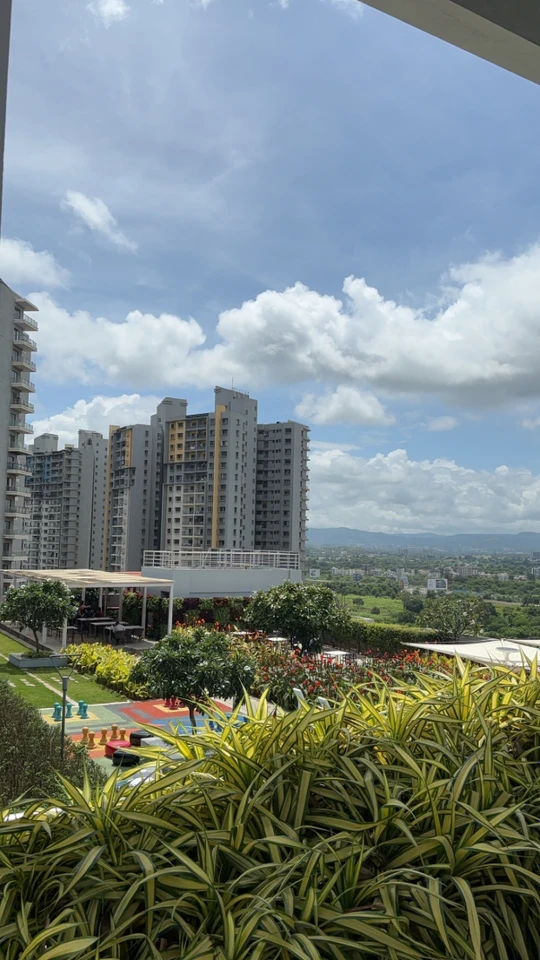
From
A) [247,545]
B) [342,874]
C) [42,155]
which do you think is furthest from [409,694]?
[247,545]

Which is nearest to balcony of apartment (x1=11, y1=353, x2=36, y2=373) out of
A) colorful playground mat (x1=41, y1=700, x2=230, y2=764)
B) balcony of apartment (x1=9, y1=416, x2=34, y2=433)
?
balcony of apartment (x1=9, y1=416, x2=34, y2=433)

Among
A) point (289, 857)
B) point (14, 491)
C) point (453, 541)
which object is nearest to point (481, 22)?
point (289, 857)

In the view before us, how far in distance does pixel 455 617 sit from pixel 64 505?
20.5m

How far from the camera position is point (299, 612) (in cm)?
942

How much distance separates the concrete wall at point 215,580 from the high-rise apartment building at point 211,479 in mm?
18438

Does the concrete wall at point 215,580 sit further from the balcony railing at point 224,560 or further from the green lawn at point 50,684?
the green lawn at point 50,684

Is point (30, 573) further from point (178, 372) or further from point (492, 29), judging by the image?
point (178, 372)

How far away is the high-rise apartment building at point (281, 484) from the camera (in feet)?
122

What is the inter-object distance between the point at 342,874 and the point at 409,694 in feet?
1.83

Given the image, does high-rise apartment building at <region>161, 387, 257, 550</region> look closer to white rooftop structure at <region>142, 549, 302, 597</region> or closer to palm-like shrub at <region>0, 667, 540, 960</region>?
white rooftop structure at <region>142, 549, 302, 597</region>

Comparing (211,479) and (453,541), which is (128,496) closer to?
(211,479)

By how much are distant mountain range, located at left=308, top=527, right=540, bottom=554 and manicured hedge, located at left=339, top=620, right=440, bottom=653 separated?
2.42 metres

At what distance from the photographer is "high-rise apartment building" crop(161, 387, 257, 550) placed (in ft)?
116

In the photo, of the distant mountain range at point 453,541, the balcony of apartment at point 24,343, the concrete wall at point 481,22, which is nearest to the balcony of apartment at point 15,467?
the balcony of apartment at point 24,343
